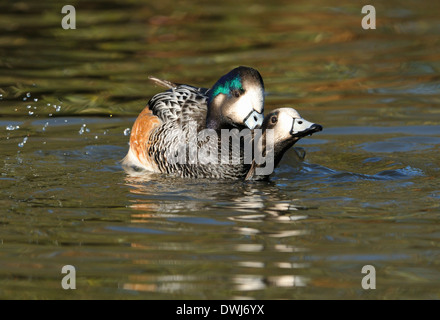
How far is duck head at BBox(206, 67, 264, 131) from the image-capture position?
7867 millimetres

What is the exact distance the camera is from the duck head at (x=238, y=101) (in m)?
7.87

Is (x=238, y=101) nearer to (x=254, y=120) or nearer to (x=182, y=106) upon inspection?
(x=254, y=120)

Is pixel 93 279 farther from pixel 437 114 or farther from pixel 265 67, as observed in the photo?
pixel 265 67

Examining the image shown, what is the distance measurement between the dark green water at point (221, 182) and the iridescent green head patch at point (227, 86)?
2.76 feet

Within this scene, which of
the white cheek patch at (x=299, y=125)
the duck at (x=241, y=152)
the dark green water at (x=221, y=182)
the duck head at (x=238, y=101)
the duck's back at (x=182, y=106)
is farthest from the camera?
the duck's back at (x=182, y=106)

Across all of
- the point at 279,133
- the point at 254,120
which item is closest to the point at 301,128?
the point at 279,133

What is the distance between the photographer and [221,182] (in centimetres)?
833

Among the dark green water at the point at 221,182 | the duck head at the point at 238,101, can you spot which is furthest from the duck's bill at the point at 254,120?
the dark green water at the point at 221,182

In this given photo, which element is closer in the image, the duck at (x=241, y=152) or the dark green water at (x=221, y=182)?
the dark green water at (x=221, y=182)

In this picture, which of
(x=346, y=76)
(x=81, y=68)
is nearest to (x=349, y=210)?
(x=346, y=76)

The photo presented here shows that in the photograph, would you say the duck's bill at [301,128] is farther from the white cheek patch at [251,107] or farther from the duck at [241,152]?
the white cheek patch at [251,107]

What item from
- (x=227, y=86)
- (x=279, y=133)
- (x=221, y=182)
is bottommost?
(x=221, y=182)

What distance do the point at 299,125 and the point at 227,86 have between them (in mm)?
721

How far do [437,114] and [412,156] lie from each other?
71.0 inches
